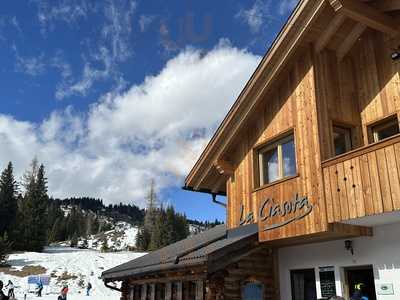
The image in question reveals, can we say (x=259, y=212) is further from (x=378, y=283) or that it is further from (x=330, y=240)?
(x=378, y=283)

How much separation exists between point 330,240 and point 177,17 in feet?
20.1

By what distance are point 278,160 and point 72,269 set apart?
47.1m

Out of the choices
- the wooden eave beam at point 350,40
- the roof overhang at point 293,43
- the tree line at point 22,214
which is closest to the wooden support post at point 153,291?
the roof overhang at point 293,43

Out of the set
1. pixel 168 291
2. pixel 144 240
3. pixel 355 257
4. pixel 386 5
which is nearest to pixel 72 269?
pixel 144 240

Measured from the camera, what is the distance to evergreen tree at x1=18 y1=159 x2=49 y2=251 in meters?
70.8

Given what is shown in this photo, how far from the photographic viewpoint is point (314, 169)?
30.4ft

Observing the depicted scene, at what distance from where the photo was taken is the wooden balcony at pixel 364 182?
7.62 metres

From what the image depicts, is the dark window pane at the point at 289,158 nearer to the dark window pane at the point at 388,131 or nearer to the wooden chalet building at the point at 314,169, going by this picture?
the wooden chalet building at the point at 314,169

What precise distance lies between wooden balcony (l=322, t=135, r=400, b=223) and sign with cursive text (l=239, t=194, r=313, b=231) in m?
0.63

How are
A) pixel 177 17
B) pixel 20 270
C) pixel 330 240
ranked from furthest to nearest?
pixel 20 270, pixel 177 17, pixel 330 240

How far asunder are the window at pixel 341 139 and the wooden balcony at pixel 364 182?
4.27ft

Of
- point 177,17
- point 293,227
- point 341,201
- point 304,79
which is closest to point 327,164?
point 341,201

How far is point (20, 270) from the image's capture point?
51156 millimetres

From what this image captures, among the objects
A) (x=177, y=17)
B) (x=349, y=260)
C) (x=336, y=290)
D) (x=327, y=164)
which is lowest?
(x=336, y=290)
